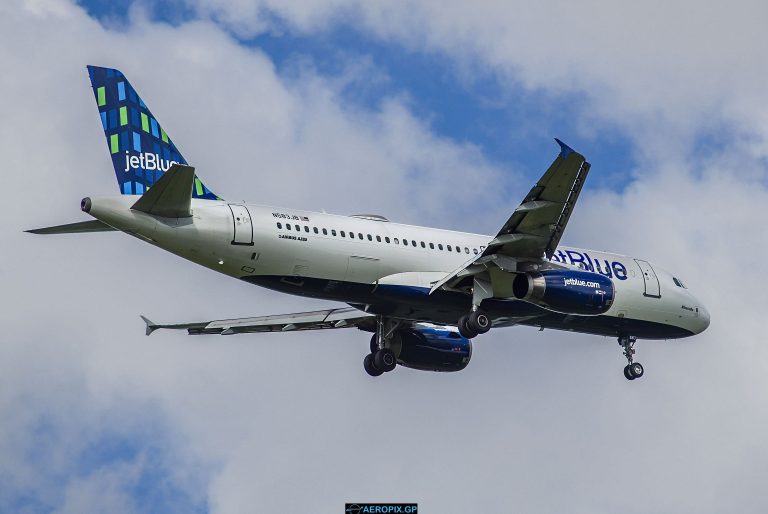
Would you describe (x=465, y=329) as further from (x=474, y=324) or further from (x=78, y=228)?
(x=78, y=228)

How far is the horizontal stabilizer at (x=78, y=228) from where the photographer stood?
129ft

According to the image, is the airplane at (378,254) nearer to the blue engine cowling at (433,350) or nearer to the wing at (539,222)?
the wing at (539,222)

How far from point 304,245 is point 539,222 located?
676 cm

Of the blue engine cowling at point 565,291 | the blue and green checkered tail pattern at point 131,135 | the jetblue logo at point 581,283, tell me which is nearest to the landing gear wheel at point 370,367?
the blue engine cowling at point 565,291

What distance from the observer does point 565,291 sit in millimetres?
43562

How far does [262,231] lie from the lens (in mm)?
41062

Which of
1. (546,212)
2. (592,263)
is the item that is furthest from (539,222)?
(592,263)

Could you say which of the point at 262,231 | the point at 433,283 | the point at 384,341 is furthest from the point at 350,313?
the point at 262,231

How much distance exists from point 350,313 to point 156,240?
36.1 feet

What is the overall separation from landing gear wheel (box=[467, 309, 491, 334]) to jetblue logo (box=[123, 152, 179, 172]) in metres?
9.88

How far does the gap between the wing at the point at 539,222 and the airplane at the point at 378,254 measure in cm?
4

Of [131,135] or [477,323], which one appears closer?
[131,135]

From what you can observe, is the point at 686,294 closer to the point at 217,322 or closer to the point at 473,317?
the point at 473,317
